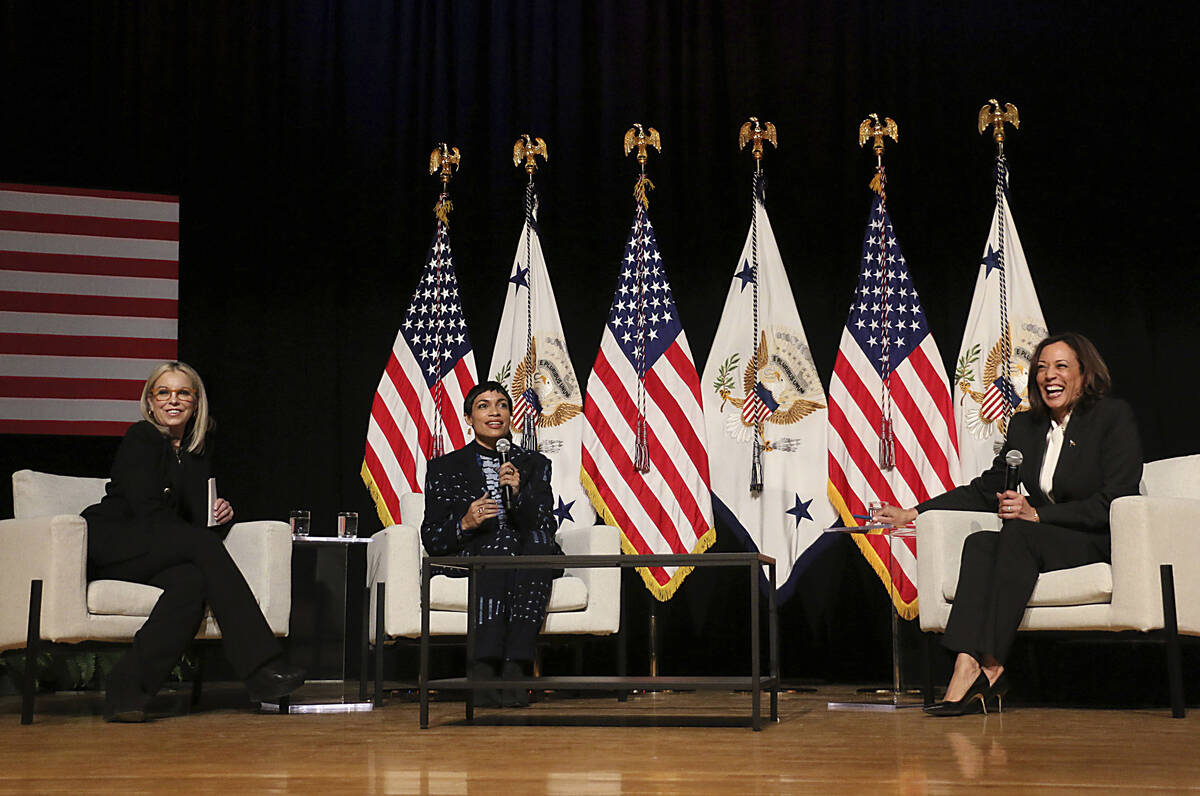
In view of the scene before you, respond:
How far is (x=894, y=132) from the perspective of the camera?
4781 mm

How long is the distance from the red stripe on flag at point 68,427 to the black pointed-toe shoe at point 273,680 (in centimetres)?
202

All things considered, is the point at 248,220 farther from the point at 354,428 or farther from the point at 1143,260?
the point at 1143,260

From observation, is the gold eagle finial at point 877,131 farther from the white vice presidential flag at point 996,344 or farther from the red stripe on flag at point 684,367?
Result: the red stripe on flag at point 684,367

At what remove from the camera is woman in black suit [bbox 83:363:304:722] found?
329 centimetres

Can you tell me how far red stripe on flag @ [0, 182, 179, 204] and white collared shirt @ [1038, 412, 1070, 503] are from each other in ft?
12.3

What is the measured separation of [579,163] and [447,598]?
2.35 meters

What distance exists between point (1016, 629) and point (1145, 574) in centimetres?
37

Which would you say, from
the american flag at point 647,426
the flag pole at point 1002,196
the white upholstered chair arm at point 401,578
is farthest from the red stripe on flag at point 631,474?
the flag pole at point 1002,196

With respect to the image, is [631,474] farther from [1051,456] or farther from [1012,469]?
[1012,469]

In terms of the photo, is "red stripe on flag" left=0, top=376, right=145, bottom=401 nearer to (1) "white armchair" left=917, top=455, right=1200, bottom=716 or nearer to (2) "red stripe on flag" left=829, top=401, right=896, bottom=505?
(2) "red stripe on flag" left=829, top=401, right=896, bottom=505

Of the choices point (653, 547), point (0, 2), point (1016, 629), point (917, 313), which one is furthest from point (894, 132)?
point (0, 2)

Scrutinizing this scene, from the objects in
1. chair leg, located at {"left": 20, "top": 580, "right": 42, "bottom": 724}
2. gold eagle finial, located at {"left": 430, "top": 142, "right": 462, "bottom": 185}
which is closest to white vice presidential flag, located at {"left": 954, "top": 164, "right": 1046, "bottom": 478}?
gold eagle finial, located at {"left": 430, "top": 142, "right": 462, "bottom": 185}

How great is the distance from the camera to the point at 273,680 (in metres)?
3.33

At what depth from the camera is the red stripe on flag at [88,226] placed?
5129 mm
